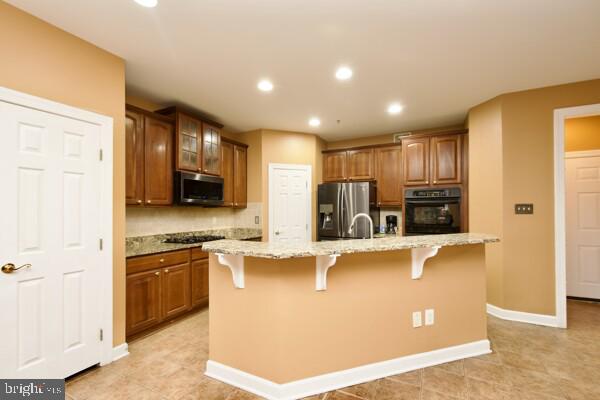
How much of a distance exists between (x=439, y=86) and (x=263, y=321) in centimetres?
304

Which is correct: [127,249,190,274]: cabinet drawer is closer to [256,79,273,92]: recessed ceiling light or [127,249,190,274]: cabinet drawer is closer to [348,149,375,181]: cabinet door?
[256,79,273,92]: recessed ceiling light

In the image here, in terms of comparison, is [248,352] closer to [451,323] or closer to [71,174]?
[451,323]

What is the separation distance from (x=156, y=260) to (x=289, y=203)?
2436mm

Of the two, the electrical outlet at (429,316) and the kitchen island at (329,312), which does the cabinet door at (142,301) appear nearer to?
the kitchen island at (329,312)

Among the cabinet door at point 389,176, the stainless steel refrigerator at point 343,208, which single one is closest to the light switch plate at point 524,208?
the cabinet door at point 389,176

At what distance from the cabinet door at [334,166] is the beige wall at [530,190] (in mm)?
2434

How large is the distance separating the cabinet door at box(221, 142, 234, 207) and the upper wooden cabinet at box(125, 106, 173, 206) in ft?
3.31

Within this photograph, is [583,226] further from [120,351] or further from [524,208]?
[120,351]

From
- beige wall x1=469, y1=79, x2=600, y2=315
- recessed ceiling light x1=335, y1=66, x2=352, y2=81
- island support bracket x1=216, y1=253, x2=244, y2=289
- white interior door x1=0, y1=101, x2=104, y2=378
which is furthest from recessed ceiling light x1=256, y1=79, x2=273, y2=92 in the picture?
beige wall x1=469, y1=79, x2=600, y2=315

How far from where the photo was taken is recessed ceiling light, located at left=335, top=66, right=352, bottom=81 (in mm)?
2744

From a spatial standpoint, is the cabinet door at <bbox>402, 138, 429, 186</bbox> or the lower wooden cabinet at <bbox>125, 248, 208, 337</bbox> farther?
the cabinet door at <bbox>402, 138, 429, 186</bbox>

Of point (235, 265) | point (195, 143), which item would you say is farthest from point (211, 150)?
point (235, 265)

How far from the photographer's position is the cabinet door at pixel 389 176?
4.82 metres

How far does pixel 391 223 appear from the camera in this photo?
5.12 m
